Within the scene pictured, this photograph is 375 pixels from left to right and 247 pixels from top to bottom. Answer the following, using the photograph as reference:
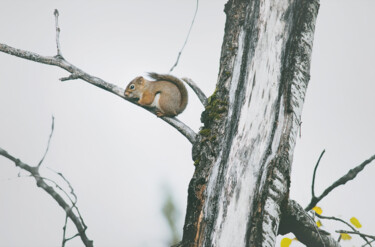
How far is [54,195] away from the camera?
1856mm

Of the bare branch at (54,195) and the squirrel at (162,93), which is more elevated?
the squirrel at (162,93)

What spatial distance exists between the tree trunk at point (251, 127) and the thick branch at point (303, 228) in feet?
0.35

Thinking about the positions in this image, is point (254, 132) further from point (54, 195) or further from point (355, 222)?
point (54, 195)

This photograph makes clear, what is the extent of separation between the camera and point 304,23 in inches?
77.5

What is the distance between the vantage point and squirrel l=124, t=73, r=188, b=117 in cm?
398

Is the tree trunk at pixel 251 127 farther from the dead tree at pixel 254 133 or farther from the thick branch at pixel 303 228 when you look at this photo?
the thick branch at pixel 303 228

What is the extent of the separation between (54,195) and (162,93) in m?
2.42

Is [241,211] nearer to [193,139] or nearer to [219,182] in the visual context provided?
[219,182]

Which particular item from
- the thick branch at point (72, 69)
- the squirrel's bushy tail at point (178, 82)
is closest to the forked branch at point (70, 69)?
the thick branch at point (72, 69)

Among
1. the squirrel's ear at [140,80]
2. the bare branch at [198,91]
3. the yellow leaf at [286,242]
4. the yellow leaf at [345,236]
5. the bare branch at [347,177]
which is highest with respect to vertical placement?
the squirrel's ear at [140,80]

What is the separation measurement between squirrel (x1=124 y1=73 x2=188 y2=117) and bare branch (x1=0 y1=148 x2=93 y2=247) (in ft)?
6.66

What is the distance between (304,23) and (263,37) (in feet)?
0.87

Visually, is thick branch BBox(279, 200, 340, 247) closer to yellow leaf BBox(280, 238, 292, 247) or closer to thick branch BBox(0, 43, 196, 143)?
yellow leaf BBox(280, 238, 292, 247)

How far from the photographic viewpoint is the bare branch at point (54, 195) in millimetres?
1738
